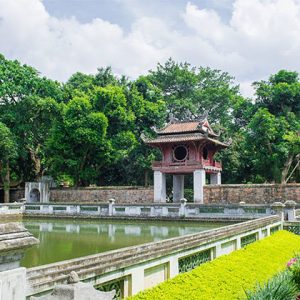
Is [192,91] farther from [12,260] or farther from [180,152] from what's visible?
[12,260]

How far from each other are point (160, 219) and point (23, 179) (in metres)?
20.6

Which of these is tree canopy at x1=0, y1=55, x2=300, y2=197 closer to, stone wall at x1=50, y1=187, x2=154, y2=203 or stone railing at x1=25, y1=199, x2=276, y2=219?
stone wall at x1=50, y1=187, x2=154, y2=203

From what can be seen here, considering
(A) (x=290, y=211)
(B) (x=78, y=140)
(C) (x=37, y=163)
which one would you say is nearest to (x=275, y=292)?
(A) (x=290, y=211)

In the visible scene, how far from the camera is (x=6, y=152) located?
117ft

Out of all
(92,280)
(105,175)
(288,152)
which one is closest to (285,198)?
(288,152)

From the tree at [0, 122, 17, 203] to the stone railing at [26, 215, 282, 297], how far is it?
91.5ft

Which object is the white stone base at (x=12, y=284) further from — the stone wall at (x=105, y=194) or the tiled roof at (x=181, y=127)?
the tiled roof at (x=181, y=127)

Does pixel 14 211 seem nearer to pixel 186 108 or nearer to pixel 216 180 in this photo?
pixel 216 180

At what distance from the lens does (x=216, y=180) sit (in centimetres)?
3606

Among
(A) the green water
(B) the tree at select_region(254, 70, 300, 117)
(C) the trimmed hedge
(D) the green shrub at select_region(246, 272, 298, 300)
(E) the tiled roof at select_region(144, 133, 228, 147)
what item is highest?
(B) the tree at select_region(254, 70, 300, 117)

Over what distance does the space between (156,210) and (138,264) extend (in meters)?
20.5

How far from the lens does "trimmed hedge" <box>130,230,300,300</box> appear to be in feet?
22.5

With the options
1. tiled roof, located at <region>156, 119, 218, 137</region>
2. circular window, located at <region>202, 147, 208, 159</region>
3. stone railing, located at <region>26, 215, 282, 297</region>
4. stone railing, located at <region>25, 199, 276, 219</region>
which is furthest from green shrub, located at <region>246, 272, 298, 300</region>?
circular window, located at <region>202, 147, 208, 159</region>

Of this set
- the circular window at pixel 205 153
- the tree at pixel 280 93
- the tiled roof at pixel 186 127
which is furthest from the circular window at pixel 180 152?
the tree at pixel 280 93
